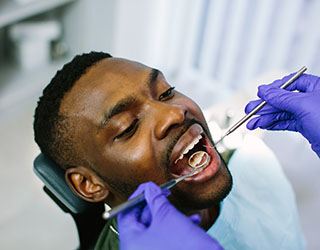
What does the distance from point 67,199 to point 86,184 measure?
76 millimetres

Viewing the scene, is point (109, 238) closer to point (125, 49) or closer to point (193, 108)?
point (193, 108)

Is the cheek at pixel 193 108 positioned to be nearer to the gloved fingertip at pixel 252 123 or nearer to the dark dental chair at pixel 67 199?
the gloved fingertip at pixel 252 123

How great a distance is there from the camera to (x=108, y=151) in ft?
3.60

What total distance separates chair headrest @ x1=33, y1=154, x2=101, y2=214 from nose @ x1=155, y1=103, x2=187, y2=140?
296 mm

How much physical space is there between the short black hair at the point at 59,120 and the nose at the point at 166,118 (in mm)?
215

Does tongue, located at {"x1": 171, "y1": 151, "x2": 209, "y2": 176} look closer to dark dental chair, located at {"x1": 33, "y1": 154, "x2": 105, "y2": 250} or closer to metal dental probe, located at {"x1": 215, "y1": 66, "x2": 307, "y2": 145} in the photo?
metal dental probe, located at {"x1": 215, "y1": 66, "x2": 307, "y2": 145}

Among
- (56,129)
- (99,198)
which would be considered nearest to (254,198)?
(99,198)

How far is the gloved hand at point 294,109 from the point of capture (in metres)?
1.10

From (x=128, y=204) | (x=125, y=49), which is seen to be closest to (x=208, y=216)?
(x=128, y=204)

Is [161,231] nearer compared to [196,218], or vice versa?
[161,231]

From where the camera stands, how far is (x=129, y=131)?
3.58 ft

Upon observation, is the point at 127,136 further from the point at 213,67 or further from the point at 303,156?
the point at 213,67

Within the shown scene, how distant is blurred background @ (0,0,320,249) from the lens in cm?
214

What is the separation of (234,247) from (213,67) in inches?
62.2
